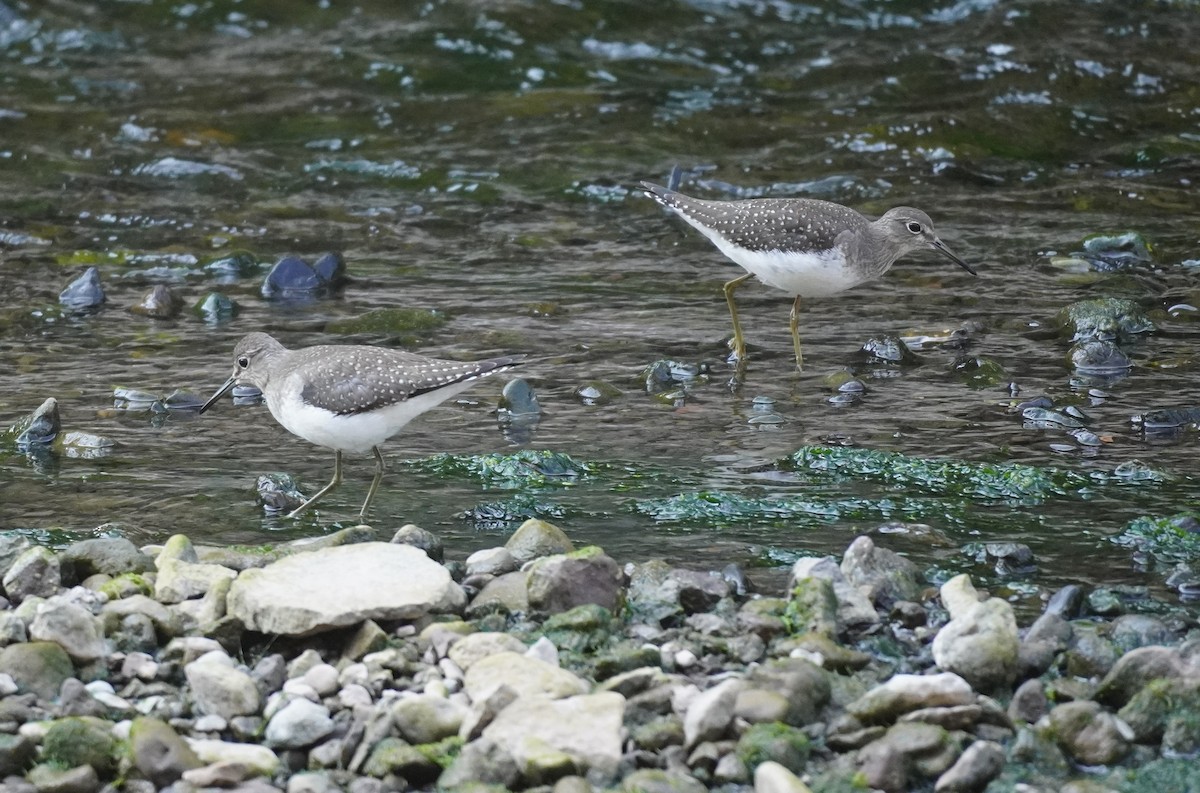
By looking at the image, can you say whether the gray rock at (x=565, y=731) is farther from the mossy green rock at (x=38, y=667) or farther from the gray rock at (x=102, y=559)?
the gray rock at (x=102, y=559)

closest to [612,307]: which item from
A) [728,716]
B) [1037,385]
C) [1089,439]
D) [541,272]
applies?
[541,272]

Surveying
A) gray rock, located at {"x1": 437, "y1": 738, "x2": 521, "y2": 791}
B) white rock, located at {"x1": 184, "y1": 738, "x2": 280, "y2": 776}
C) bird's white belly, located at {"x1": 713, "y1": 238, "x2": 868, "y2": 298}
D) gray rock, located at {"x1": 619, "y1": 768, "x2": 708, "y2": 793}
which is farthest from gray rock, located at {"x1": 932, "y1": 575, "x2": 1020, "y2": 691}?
bird's white belly, located at {"x1": 713, "y1": 238, "x2": 868, "y2": 298}

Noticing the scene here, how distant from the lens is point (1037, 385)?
343 inches

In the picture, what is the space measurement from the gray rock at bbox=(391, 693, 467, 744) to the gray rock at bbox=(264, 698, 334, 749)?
26 cm

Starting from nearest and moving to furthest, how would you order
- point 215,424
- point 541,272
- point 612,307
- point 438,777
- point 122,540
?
point 438,777 < point 122,540 < point 215,424 < point 612,307 < point 541,272

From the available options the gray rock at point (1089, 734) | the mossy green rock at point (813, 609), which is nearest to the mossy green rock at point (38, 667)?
the mossy green rock at point (813, 609)

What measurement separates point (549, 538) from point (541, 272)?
526cm

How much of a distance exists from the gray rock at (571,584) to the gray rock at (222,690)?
3.79 ft

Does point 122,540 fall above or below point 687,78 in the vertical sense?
below

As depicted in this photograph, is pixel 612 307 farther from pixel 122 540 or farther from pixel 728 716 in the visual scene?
pixel 728 716

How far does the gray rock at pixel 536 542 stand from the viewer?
625cm

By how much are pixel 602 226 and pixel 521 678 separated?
7.78 meters

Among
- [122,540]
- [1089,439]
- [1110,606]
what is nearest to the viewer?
[1110,606]

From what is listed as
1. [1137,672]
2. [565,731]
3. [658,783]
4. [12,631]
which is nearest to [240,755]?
[565,731]
